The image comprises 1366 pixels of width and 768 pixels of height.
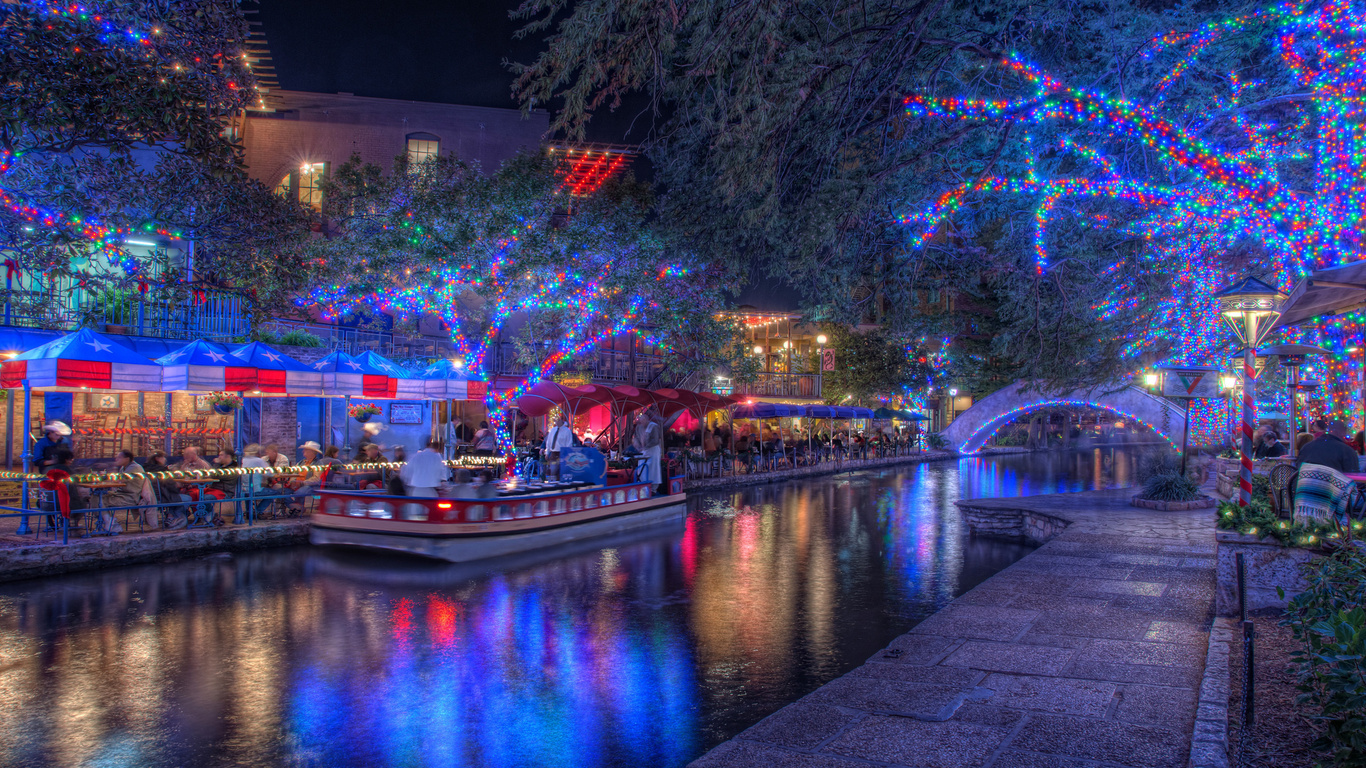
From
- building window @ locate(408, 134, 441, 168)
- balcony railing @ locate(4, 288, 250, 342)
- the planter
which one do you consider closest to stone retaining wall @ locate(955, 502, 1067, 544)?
the planter

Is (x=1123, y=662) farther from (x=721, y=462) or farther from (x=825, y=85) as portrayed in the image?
(x=721, y=462)

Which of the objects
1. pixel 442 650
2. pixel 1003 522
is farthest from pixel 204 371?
pixel 1003 522

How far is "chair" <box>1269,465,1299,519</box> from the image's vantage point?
8446 mm

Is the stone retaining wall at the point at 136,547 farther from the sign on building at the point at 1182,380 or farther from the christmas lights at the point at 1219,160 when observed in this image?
the sign on building at the point at 1182,380

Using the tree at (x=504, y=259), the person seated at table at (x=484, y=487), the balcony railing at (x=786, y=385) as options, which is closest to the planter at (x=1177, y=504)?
the tree at (x=504, y=259)

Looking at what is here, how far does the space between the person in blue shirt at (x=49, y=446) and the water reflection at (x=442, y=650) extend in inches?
179

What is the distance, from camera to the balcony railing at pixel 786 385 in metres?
41.3

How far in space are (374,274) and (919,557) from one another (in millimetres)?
14982

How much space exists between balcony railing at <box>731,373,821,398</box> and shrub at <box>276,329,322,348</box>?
2302 cm

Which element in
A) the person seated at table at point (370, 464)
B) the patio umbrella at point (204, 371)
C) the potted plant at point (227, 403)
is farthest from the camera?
the potted plant at point (227, 403)

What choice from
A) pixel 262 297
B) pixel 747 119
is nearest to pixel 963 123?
pixel 747 119

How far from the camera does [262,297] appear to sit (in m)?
14.8

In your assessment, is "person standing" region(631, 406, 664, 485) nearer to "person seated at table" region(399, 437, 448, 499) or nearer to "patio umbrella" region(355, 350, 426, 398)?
"patio umbrella" region(355, 350, 426, 398)

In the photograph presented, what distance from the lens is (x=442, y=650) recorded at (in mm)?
7543
